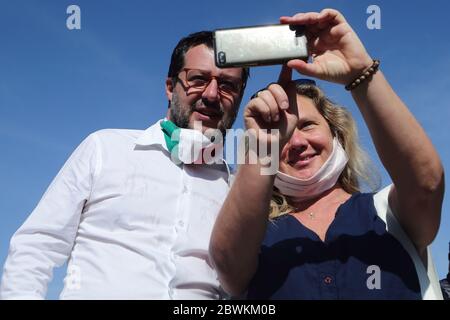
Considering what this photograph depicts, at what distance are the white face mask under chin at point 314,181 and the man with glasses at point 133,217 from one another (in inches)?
24.6

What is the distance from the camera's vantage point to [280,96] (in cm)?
236

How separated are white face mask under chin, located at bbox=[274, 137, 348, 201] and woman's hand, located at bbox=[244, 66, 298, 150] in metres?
0.70

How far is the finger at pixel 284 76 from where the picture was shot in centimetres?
250

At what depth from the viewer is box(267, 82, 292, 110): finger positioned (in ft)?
7.72

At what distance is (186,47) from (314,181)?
6.24ft

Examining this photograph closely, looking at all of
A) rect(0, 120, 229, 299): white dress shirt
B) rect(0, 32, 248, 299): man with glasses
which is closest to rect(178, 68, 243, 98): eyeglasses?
rect(0, 32, 248, 299): man with glasses

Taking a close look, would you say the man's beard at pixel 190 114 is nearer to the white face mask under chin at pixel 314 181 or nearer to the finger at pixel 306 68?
the white face mask under chin at pixel 314 181

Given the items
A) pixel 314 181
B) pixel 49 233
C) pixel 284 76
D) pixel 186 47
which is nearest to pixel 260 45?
pixel 284 76

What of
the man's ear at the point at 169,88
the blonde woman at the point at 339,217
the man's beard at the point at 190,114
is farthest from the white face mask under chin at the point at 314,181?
the man's ear at the point at 169,88

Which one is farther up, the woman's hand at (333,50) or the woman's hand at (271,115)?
the woman's hand at (333,50)

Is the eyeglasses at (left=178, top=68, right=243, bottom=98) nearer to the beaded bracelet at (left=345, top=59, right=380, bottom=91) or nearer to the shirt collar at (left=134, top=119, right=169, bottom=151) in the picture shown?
the shirt collar at (left=134, top=119, right=169, bottom=151)

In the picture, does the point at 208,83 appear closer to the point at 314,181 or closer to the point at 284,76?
the point at 314,181
